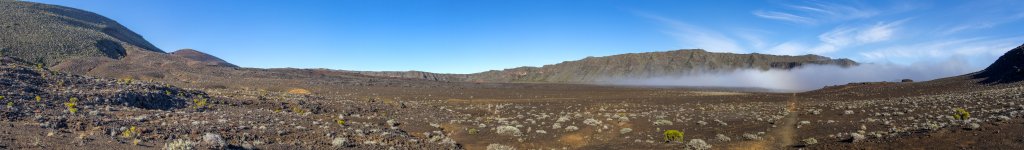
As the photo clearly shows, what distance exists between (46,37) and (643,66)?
123 metres

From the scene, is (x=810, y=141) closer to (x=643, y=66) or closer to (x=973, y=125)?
(x=973, y=125)

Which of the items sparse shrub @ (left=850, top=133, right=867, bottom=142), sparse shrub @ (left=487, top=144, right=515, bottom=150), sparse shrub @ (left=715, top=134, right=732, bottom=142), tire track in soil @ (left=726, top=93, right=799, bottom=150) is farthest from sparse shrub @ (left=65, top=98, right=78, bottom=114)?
sparse shrub @ (left=850, top=133, right=867, bottom=142)

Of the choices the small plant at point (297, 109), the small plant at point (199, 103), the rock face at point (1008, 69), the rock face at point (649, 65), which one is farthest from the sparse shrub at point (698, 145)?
the rock face at point (649, 65)

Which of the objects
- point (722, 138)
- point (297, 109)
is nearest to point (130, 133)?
point (297, 109)

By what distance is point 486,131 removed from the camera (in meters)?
19.3

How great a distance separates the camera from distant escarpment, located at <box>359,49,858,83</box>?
136750mm

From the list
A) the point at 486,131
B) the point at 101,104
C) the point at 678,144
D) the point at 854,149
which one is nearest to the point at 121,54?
the point at 101,104

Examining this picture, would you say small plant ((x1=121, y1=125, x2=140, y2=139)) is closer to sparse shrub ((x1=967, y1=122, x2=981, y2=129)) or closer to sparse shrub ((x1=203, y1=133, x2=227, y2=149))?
sparse shrub ((x1=203, y1=133, x2=227, y2=149))

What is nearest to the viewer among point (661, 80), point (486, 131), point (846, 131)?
point (846, 131)

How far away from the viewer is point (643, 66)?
14750 centimetres

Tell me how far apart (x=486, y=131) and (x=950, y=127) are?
1327 cm

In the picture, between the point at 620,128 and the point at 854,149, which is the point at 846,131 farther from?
the point at 620,128

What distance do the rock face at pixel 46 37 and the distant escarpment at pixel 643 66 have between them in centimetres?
8050

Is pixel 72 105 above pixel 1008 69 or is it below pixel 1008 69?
below
